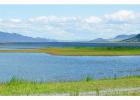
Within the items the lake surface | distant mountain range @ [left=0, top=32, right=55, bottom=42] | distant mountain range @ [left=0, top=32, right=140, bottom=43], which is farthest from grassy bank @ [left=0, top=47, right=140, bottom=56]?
distant mountain range @ [left=0, top=32, right=55, bottom=42]

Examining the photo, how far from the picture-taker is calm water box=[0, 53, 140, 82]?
1171 cm

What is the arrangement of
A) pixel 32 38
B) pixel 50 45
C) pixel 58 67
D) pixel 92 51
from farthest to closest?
pixel 92 51 < pixel 50 45 < pixel 58 67 < pixel 32 38

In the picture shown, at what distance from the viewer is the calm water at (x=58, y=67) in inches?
461

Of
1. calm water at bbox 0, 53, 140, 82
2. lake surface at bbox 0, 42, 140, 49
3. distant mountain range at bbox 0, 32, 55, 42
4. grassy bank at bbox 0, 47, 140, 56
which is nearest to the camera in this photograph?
distant mountain range at bbox 0, 32, 55, 42

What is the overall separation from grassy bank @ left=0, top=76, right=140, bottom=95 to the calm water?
0.80 ft

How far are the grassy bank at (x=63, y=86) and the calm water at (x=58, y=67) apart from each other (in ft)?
0.80

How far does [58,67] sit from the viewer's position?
11891 millimetres

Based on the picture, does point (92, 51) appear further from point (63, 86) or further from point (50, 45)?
point (63, 86)

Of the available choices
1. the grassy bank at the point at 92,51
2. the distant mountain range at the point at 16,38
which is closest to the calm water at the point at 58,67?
the grassy bank at the point at 92,51

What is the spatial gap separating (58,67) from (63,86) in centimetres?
110

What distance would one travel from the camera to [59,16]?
1130cm

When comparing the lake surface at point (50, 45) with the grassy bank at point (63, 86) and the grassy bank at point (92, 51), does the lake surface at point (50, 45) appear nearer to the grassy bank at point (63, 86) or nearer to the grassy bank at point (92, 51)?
the grassy bank at point (92, 51)

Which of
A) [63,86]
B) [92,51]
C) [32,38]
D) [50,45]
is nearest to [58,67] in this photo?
[50,45]

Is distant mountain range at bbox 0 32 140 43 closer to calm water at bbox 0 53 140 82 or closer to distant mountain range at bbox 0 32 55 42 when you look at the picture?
distant mountain range at bbox 0 32 55 42
